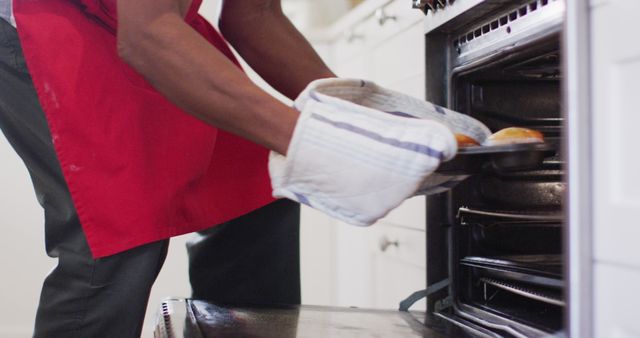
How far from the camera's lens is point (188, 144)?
0.93m

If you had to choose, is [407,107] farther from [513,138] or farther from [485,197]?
[485,197]

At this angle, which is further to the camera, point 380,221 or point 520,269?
point 380,221

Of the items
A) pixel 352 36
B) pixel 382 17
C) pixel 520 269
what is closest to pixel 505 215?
pixel 520 269

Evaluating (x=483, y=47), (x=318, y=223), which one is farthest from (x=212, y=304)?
(x=318, y=223)

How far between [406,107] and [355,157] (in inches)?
6.5

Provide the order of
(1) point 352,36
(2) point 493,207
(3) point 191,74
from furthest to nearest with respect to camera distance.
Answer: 1. (1) point 352,36
2. (2) point 493,207
3. (3) point 191,74

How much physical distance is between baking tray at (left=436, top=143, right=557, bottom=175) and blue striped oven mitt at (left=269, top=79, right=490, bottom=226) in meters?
0.04

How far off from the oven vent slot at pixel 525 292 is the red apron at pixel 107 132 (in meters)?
0.41

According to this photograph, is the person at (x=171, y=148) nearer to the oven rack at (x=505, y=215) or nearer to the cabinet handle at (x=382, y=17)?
the oven rack at (x=505, y=215)

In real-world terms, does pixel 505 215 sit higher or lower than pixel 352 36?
lower

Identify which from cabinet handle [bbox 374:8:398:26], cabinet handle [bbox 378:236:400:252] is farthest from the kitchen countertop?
cabinet handle [bbox 374:8:398:26]

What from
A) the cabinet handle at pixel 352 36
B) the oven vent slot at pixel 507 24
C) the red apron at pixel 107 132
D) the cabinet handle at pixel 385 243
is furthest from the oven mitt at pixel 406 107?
the cabinet handle at pixel 352 36

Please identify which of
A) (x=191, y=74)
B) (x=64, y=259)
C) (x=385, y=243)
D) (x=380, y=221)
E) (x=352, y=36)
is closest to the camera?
(x=191, y=74)

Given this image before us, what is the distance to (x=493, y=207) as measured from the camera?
1.07m
